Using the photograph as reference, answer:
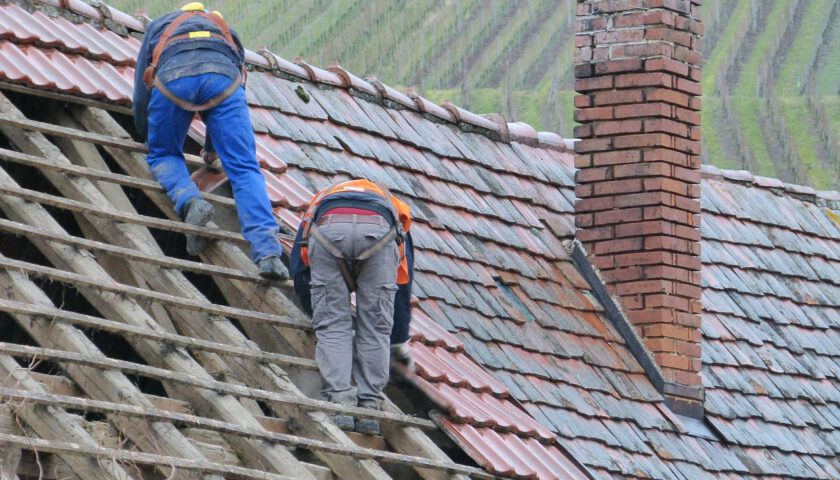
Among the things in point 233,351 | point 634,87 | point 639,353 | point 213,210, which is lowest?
point 233,351

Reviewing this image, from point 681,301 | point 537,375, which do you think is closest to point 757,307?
point 681,301

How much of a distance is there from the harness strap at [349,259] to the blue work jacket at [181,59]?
1.02 meters

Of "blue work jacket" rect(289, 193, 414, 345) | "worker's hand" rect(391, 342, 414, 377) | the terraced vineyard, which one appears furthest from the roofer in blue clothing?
the terraced vineyard

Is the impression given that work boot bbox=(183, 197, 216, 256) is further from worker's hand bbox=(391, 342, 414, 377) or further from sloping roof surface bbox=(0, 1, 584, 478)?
worker's hand bbox=(391, 342, 414, 377)

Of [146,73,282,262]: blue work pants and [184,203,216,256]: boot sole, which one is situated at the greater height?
[146,73,282,262]: blue work pants

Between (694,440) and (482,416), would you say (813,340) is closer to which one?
(694,440)

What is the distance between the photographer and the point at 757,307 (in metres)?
11.1

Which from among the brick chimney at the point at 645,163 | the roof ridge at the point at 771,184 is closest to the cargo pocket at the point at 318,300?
the brick chimney at the point at 645,163

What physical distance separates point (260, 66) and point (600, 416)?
9.15ft

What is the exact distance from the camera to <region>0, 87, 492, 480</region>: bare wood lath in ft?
18.7

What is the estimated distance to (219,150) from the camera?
7539 mm

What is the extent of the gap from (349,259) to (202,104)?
110cm

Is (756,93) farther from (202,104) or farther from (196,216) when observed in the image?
(196,216)

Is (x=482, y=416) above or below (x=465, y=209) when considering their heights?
below
